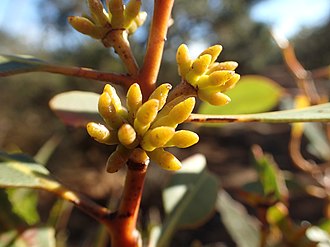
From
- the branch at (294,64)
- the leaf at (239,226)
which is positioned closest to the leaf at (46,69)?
the leaf at (239,226)

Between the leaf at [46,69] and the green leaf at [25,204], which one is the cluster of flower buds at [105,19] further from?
the green leaf at [25,204]

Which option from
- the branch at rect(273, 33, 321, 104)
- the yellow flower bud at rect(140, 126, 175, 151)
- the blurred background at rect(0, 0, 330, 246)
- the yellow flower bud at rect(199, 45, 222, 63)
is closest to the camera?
the yellow flower bud at rect(140, 126, 175, 151)

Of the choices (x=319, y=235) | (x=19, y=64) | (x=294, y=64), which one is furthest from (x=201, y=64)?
(x=294, y=64)

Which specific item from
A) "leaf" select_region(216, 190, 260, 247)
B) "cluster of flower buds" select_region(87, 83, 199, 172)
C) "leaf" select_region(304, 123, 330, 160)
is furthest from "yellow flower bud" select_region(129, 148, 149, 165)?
"leaf" select_region(304, 123, 330, 160)

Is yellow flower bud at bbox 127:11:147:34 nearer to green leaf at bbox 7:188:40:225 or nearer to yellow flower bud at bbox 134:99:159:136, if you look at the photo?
yellow flower bud at bbox 134:99:159:136

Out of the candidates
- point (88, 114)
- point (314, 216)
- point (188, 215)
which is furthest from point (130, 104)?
point (314, 216)

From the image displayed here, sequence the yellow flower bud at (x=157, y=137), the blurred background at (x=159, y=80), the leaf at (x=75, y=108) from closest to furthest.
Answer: the yellow flower bud at (x=157, y=137) → the leaf at (x=75, y=108) → the blurred background at (x=159, y=80)
